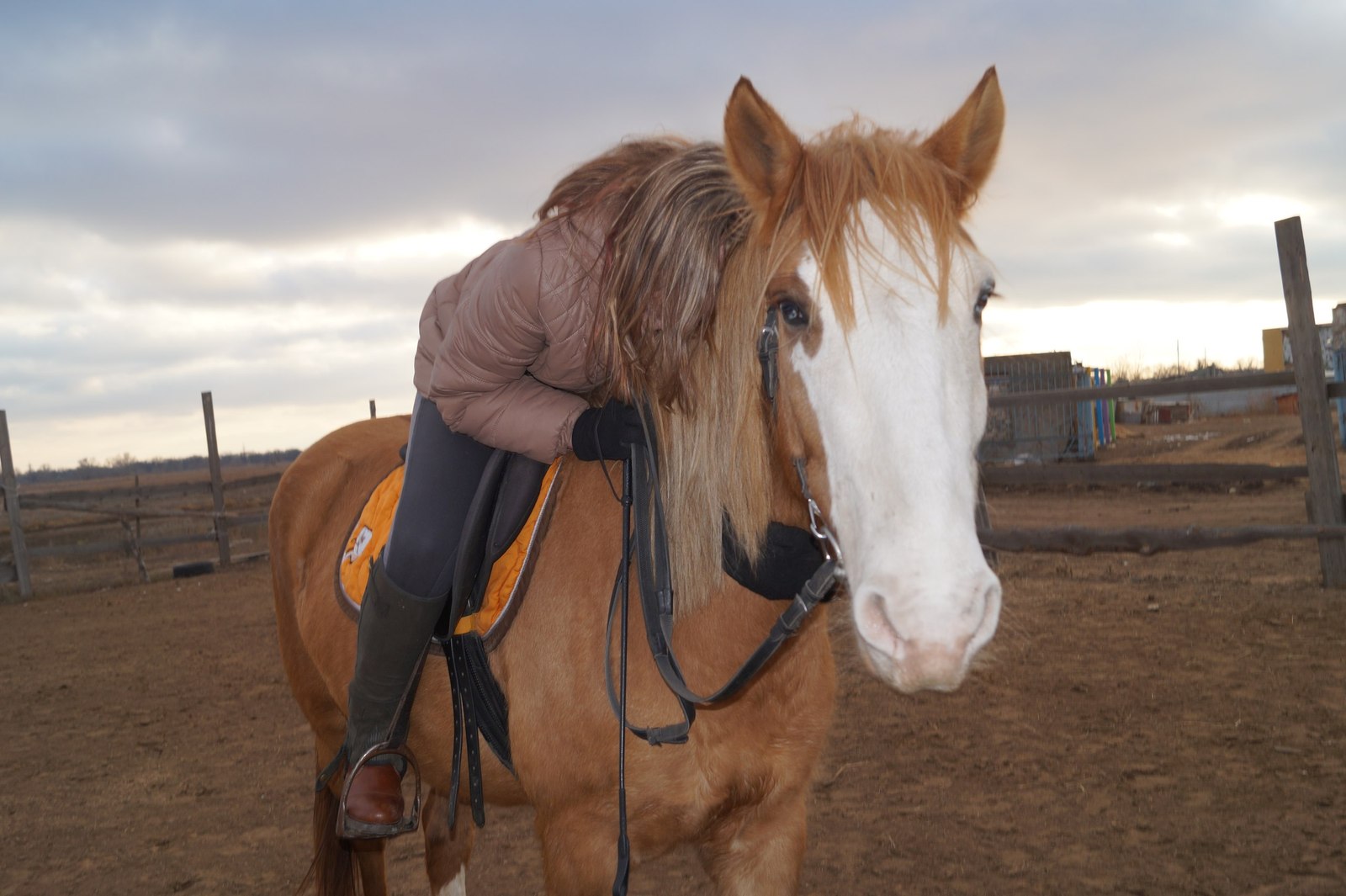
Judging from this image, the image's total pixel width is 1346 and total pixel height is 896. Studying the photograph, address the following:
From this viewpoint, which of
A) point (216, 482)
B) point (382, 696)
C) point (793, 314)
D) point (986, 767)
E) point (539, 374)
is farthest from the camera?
point (216, 482)

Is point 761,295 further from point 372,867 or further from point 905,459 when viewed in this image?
point 372,867

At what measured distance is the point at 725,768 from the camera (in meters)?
2.03

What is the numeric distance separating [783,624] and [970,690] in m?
4.00

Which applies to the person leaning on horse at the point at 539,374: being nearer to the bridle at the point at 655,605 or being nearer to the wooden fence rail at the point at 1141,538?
the bridle at the point at 655,605

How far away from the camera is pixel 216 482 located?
13.4 meters

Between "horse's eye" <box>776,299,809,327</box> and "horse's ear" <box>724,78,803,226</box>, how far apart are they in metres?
0.21

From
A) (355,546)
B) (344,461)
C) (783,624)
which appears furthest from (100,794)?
(783,624)

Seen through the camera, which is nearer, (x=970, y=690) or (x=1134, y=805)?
(x=1134, y=805)

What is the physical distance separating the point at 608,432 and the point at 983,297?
0.87 meters

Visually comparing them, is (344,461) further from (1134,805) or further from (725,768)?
(1134,805)

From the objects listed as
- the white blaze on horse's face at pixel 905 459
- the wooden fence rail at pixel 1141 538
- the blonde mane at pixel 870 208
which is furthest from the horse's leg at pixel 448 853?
the wooden fence rail at pixel 1141 538

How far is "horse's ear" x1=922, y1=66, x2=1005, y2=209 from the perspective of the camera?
6.04 feet

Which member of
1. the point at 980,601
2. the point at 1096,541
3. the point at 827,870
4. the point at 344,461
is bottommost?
the point at 827,870

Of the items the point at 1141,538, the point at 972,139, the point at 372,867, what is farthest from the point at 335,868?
the point at 1141,538
